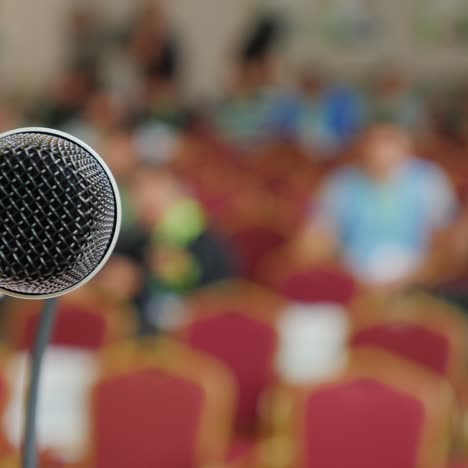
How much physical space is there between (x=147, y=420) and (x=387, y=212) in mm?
2235

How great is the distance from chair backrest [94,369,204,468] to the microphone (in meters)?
2.15

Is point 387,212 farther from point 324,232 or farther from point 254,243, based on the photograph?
point 254,243

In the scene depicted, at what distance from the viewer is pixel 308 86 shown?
399 inches

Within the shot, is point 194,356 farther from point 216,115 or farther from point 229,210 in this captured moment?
point 216,115

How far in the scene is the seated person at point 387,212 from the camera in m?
4.77

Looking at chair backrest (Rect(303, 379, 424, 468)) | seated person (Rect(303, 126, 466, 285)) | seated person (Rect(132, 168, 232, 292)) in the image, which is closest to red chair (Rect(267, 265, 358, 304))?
seated person (Rect(303, 126, 466, 285))

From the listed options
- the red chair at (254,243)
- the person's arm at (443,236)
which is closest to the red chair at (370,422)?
the person's arm at (443,236)

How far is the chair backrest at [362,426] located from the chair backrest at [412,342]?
71cm

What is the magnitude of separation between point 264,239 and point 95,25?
7.07 m

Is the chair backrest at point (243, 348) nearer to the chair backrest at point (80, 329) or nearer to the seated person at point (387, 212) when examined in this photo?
the chair backrest at point (80, 329)

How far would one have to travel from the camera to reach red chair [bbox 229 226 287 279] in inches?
225

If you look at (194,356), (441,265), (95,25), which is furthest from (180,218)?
(95,25)

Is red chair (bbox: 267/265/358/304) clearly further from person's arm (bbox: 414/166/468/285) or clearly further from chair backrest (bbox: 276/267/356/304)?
person's arm (bbox: 414/166/468/285)

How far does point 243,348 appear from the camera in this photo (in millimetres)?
3736
